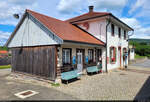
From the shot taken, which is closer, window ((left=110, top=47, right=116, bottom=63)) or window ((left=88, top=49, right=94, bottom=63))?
window ((left=88, top=49, right=94, bottom=63))

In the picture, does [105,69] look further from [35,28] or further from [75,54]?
[35,28]

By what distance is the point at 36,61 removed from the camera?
8.65 meters

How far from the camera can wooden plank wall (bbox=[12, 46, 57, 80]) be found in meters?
7.65

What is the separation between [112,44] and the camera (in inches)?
516

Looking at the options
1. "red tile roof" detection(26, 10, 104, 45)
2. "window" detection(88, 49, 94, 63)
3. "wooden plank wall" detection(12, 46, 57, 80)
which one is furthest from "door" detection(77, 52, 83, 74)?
"wooden plank wall" detection(12, 46, 57, 80)

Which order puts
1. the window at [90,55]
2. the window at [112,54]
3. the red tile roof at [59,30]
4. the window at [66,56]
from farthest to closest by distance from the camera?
the window at [112,54] → the window at [90,55] → the window at [66,56] → the red tile roof at [59,30]

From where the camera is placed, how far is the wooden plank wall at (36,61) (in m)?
7.65

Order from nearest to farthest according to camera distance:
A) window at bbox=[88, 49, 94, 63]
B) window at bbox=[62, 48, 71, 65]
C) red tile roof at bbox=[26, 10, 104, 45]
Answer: red tile roof at bbox=[26, 10, 104, 45] < window at bbox=[62, 48, 71, 65] < window at bbox=[88, 49, 94, 63]

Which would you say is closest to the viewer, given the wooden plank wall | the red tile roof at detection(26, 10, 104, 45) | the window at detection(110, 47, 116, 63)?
the wooden plank wall

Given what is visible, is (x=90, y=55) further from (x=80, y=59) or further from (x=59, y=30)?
(x=59, y=30)

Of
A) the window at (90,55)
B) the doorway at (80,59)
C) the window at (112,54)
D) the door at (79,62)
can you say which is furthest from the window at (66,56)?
the window at (112,54)

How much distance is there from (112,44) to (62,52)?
730 cm

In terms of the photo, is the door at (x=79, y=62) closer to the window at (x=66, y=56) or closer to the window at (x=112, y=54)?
the window at (x=66, y=56)

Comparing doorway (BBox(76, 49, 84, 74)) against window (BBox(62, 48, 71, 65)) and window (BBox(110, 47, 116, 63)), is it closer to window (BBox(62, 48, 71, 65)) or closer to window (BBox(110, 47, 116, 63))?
window (BBox(62, 48, 71, 65))
